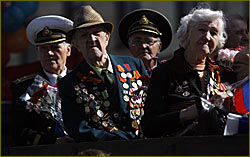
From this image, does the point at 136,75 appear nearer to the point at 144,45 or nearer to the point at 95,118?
the point at 95,118

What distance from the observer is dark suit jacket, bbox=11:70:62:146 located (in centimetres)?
630

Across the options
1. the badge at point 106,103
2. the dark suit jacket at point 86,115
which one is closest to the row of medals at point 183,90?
the dark suit jacket at point 86,115

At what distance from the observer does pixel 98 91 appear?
5523 mm

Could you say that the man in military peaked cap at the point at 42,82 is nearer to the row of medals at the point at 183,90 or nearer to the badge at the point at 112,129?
the badge at the point at 112,129

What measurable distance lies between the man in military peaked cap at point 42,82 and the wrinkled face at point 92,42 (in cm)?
70

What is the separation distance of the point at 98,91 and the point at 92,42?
0.36 m

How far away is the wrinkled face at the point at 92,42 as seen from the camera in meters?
5.57

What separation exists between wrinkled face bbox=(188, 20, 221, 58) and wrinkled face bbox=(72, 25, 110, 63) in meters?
0.73

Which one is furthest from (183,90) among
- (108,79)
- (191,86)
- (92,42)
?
(92,42)

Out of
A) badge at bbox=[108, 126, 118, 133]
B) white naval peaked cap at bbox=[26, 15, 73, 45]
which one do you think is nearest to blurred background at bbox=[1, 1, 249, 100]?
white naval peaked cap at bbox=[26, 15, 73, 45]

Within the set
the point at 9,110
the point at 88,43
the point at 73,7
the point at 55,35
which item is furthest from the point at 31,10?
the point at 73,7

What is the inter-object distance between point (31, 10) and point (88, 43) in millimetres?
6732

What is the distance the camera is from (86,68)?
557cm

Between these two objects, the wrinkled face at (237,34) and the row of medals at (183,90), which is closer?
the row of medals at (183,90)
